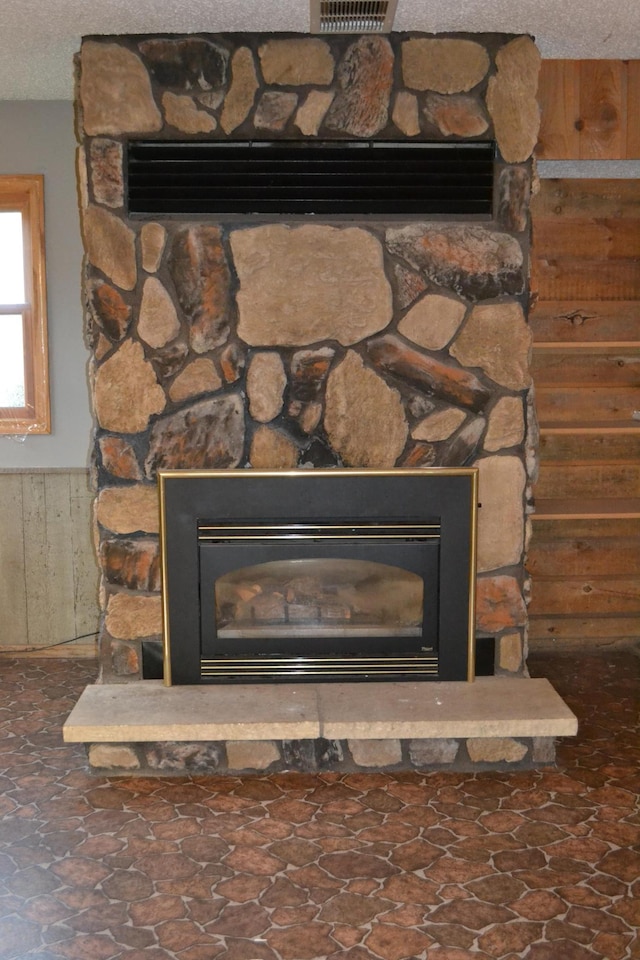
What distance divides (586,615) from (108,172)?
8.67ft

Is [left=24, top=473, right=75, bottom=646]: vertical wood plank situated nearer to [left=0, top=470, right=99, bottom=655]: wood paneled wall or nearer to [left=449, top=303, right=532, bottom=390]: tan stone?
[left=0, top=470, right=99, bottom=655]: wood paneled wall

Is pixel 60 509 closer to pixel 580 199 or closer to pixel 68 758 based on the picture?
pixel 68 758

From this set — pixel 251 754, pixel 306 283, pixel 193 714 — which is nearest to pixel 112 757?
pixel 193 714

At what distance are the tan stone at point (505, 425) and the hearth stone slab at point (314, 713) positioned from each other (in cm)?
79

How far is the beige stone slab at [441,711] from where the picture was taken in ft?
8.77

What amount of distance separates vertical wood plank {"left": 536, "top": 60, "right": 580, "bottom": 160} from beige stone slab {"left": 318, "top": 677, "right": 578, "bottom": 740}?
1780mm

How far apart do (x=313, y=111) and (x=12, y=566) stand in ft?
7.26

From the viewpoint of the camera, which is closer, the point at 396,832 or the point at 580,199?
the point at 396,832

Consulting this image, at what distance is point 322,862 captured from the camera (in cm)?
225

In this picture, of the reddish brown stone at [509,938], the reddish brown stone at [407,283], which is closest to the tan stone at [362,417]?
the reddish brown stone at [407,283]

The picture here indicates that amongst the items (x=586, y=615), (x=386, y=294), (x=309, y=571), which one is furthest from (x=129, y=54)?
(x=586, y=615)

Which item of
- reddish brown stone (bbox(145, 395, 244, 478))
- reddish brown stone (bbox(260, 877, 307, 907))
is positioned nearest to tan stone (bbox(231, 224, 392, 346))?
reddish brown stone (bbox(145, 395, 244, 478))

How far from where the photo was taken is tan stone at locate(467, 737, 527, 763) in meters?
2.74

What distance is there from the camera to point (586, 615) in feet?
12.9
